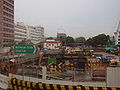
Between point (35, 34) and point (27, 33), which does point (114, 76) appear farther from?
point (35, 34)

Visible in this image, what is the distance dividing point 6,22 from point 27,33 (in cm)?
5795

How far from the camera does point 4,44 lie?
201ft

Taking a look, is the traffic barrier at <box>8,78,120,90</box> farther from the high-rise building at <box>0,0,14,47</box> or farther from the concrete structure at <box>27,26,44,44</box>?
the concrete structure at <box>27,26,44,44</box>

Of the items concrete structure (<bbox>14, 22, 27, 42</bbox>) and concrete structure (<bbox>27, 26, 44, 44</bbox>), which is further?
concrete structure (<bbox>27, 26, 44, 44</bbox>)

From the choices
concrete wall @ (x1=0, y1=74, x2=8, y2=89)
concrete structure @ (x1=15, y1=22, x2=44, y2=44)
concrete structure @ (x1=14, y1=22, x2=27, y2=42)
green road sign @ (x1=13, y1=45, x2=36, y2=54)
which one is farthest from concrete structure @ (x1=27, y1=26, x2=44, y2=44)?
green road sign @ (x1=13, y1=45, x2=36, y2=54)

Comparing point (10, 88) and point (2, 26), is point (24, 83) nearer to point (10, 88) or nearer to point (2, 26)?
point (10, 88)

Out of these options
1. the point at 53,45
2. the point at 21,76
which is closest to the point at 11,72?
the point at 21,76

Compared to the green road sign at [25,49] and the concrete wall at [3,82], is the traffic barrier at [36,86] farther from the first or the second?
the green road sign at [25,49]

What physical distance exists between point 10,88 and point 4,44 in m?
54.6

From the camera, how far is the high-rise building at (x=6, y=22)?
5934cm

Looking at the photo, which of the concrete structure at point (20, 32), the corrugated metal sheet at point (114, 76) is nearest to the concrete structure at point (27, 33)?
the concrete structure at point (20, 32)

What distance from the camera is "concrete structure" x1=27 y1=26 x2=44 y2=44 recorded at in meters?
125

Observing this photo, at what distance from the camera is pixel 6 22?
63.5 metres

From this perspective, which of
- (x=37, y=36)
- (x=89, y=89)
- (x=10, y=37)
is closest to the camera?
(x=89, y=89)
